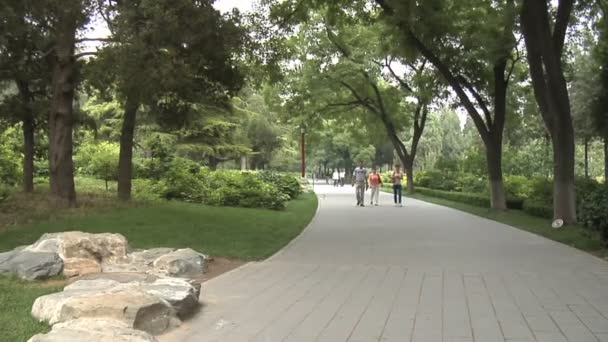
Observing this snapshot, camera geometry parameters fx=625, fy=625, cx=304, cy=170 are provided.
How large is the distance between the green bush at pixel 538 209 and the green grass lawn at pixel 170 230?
6868 mm

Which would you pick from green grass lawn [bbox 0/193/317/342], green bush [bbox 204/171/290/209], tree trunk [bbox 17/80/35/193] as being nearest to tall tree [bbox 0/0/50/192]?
tree trunk [bbox 17/80/35/193]

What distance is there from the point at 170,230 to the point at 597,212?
314 inches

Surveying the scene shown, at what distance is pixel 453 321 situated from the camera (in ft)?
19.5

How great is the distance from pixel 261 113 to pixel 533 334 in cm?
5134

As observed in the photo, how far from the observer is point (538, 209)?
18.4 m

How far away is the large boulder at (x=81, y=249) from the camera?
827cm

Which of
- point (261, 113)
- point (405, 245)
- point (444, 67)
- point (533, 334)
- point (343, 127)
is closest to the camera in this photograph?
point (533, 334)

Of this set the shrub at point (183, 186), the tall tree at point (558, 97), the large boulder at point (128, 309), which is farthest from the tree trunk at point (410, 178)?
the large boulder at point (128, 309)

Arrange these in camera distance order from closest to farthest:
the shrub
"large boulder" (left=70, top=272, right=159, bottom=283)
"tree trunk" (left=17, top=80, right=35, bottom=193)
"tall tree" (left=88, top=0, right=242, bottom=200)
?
"large boulder" (left=70, top=272, right=159, bottom=283) < "tall tree" (left=88, top=0, right=242, bottom=200) < "tree trunk" (left=17, top=80, right=35, bottom=193) < the shrub

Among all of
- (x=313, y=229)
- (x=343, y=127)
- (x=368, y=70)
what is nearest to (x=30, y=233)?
(x=313, y=229)

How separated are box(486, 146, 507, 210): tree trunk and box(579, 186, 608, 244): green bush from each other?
332 inches

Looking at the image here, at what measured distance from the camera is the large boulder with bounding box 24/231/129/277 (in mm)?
8266

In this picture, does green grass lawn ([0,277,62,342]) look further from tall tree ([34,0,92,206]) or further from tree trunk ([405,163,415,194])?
tree trunk ([405,163,415,194])

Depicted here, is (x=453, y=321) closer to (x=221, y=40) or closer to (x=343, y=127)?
(x=221, y=40)
